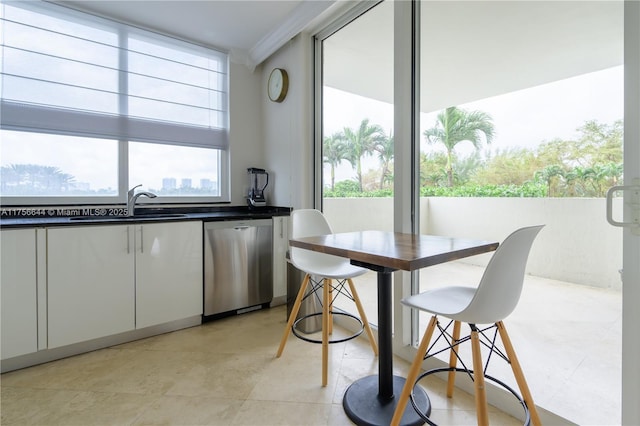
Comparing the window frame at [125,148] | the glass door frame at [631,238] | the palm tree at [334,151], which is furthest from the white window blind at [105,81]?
the glass door frame at [631,238]

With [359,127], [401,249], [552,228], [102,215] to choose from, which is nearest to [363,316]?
[401,249]

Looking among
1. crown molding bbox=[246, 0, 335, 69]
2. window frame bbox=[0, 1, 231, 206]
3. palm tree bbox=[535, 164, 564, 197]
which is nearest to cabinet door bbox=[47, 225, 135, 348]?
window frame bbox=[0, 1, 231, 206]

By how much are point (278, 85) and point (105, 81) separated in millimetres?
1491

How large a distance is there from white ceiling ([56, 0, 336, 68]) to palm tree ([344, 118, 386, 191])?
0.92 metres

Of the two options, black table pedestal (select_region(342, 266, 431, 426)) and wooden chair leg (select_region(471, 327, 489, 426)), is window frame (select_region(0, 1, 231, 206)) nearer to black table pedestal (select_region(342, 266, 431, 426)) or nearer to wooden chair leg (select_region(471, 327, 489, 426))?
black table pedestal (select_region(342, 266, 431, 426))

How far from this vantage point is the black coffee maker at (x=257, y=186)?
3.41 metres

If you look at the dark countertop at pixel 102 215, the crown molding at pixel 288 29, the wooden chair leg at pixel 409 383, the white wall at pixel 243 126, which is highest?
the crown molding at pixel 288 29

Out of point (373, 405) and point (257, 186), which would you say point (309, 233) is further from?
point (257, 186)

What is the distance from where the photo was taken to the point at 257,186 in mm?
3523

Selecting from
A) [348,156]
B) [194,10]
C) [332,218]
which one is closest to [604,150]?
[348,156]

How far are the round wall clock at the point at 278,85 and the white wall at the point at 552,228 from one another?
185 centimetres

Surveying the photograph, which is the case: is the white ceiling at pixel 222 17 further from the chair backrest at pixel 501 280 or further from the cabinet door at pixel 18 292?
the chair backrest at pixel 501 280

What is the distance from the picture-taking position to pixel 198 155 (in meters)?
3.32

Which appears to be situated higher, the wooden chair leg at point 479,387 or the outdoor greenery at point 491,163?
the outdoor greenery at point 491,163
